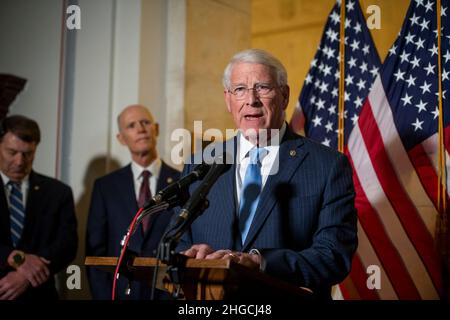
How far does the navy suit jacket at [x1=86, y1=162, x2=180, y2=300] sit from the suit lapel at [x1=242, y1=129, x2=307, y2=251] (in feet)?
6.50

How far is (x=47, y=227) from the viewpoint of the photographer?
450 centimetres

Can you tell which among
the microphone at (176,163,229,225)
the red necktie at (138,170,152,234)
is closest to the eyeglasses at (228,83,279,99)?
the microphone at (176,163,229,225)

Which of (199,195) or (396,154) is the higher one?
(396,154)

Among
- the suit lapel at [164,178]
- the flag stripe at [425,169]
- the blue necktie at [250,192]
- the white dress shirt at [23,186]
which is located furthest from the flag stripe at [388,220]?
the white dress shirt at [23,186]

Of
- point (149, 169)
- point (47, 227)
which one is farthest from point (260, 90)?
point (47, 227)

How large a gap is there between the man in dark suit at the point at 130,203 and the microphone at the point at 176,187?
8.20 feet

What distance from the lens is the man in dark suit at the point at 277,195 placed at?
236 cm

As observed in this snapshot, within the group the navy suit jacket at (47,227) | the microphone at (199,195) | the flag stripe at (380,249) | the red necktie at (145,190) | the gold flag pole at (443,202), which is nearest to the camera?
the microphone at (199,195)

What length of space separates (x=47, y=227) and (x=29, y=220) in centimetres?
13

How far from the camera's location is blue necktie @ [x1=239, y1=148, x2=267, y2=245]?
8.41 ft

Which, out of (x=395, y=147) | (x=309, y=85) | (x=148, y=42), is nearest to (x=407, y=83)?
(x=395, y=147)

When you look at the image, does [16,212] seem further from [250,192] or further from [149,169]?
[250,192]

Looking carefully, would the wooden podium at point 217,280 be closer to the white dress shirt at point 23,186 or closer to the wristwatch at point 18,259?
the wristwatch at point 18,259

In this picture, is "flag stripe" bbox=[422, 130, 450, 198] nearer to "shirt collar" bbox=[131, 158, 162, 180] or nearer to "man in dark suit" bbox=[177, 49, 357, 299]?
"man in dark suit" bbox=[177, 49, 357, 299]
